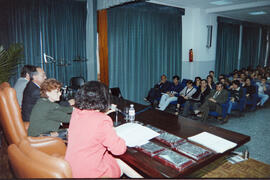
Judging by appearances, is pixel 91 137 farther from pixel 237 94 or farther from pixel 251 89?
pixel 251 89

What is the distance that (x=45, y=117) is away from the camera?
2430 millimetres

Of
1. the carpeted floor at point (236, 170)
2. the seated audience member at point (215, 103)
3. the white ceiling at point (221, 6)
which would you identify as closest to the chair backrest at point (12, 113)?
the carpeted floor at point (236, 170)

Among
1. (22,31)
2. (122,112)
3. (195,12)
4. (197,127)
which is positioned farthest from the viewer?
(195,12)

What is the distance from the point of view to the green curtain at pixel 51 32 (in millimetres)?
4930

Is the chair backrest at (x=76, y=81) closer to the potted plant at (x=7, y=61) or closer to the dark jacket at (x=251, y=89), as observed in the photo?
the potted plant at (x=7, y=61)

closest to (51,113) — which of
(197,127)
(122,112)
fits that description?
(122,112)

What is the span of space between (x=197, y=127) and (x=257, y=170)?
57.6 inches

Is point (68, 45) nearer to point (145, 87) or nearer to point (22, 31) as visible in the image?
point (22, 31)

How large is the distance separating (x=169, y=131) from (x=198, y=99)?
3641 millimetres

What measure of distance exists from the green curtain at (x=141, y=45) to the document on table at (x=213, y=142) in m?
4.31

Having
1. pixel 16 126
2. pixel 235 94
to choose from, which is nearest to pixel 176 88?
pixel 235 94

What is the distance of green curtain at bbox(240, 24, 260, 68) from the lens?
11.1m

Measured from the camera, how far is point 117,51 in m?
6.10

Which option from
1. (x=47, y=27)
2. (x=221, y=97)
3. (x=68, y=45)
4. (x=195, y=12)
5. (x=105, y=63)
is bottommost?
(x=221, y=97)
